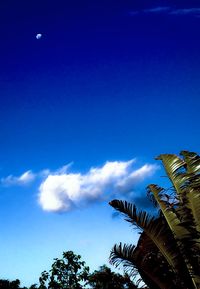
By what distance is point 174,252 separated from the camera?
870 centimetres

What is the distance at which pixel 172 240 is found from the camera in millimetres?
8789

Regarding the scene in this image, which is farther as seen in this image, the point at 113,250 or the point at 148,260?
the point at 148,260

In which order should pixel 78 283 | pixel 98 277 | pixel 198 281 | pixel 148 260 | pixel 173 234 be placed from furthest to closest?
pixel 78 283 → pixel 98 277 → pixel 148 260 → pixel 173 234 → pixel 198 281

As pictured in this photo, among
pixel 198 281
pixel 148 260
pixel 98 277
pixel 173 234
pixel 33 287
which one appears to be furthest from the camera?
pixel 33 287

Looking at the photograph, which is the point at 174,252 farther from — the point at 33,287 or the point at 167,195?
the point at 33,287

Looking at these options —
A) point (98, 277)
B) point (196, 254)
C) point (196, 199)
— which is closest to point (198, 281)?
point (196, 254)

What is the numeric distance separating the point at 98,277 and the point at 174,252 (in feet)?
84.0

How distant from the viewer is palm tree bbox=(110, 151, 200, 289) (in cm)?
853

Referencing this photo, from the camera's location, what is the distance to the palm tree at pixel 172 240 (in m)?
8.53

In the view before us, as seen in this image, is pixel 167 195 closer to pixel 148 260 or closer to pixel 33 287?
pixel 148 260

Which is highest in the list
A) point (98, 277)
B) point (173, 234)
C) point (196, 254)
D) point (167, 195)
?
point (98, 277)

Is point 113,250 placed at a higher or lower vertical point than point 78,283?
lower

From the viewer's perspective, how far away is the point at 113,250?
28.1ft

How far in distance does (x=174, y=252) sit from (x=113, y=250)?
137 cm
